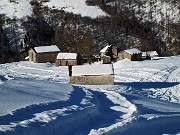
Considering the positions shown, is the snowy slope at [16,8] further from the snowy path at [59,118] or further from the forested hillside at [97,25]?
the snowy path at [59,118]

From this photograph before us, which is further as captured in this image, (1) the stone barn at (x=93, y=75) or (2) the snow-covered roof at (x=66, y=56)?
(2) the snow-covered roof at (x=66, y=56)

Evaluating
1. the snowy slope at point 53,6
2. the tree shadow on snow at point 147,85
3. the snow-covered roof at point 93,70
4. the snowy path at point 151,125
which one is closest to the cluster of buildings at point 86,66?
the snow-covered roof at point 93,70

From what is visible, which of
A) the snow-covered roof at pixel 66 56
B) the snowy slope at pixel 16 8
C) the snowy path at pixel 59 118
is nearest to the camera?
the snowy path at pixel 59 118

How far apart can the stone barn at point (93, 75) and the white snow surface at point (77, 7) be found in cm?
8591

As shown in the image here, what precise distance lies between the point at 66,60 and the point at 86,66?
2725 centimetres

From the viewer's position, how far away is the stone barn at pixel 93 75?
113ft

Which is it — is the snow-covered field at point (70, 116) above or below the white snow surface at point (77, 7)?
below

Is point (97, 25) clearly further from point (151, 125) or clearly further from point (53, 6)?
point (151, 125)

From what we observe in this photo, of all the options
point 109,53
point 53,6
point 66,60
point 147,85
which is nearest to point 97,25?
point 53,6

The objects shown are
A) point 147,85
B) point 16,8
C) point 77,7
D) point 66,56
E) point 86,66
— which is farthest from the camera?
point 77,7

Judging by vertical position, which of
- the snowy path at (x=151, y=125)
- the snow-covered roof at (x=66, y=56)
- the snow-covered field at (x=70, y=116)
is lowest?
the snowy path at (x=151, y=125)

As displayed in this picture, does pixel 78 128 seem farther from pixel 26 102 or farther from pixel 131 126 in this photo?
pixel 26 102

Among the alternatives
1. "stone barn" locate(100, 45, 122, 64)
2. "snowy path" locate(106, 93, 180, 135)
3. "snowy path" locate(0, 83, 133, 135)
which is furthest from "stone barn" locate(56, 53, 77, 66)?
"snowy path" locate(106, 93, 180, 135)

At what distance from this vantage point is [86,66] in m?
35.8
